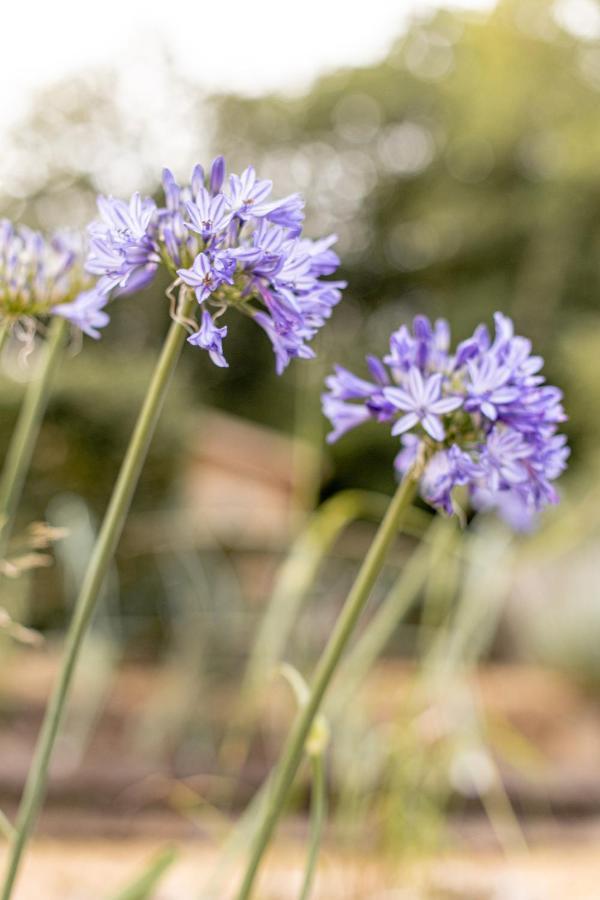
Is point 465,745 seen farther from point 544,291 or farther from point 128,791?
point 544,291

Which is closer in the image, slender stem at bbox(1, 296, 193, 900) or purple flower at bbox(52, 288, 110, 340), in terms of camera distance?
slender stem at bbox(1, 296, 193, 900)

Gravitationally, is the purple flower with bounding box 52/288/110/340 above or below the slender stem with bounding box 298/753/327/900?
above

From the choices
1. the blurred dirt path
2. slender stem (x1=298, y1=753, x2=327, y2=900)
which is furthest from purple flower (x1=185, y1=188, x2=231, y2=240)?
the blurred dirt path

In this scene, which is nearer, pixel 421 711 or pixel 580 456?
pixel 421 711

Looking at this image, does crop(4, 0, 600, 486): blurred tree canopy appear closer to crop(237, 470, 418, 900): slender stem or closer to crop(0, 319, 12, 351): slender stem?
crop(0, 319, 12, 351): slender stem

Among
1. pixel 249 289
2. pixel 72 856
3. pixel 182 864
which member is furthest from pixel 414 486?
pixel 72 856

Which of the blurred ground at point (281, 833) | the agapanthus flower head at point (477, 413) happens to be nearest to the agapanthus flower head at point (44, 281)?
the agapanthus flower head at point (477, 413)
